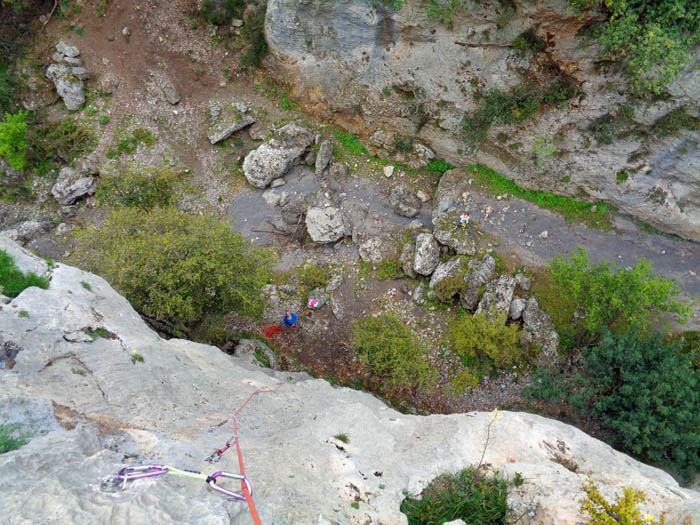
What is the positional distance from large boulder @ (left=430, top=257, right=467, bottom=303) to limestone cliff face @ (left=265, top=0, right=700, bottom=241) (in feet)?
24.0

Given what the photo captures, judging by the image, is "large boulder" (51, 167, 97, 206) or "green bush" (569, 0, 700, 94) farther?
"large boulder" (51, 167, 97, 206)

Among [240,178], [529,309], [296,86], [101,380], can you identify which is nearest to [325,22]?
[296,86]

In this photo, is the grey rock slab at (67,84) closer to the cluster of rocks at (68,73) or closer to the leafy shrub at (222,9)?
the cluster of rocks at (68,73)

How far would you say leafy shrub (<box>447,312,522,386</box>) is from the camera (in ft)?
66.9

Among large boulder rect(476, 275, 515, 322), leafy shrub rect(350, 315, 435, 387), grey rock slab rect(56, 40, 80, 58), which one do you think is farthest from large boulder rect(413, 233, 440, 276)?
grey rock slab rect(56, 40, 80, 58)

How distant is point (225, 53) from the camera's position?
1152 inches

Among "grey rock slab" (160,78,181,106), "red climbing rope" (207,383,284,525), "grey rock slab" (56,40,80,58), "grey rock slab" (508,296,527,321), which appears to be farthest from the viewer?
"grey rock slab" (160,78,181,106)

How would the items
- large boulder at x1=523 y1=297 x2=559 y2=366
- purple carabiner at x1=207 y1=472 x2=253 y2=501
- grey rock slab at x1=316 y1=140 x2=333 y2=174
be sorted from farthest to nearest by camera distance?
grey rock slab at x1=316 y1=140 x2=333 y2=174, large boulder at x1=523 y1=297 x2=559 y2=366, purple carabiner at x1=207 y1=472 x2=253 y2=501

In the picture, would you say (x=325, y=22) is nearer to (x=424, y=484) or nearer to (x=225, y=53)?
(x=225, y=53)

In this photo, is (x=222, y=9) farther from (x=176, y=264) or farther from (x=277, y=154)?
(x=176, y=264)

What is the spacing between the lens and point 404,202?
89.2 ft

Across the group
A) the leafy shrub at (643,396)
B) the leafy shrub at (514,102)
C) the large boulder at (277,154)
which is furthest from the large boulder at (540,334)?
the large boulder at (277,154)

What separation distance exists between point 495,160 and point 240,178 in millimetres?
18325

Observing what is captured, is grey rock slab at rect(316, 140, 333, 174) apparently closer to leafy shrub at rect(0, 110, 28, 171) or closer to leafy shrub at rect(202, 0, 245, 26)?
leafy shrub at rect(202, 0, 245, 26)
